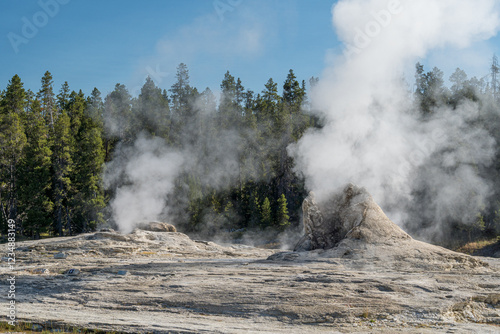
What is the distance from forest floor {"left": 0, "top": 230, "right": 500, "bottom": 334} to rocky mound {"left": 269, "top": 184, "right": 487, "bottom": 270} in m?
0.08

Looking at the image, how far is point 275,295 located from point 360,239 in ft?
19.7

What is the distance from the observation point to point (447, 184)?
40719 millimetres

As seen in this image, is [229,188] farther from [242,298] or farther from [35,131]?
[242,298]

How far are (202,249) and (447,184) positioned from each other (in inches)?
1129

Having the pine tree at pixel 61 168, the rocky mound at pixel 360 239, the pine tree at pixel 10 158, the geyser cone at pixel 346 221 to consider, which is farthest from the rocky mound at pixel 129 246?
the pine tree at pixel 10 158

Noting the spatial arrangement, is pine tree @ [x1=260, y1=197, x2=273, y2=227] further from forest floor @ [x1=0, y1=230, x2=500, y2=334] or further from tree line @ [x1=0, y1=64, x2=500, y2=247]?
forest floor @ [x1=0, y1=230, x2=500, y2=334]

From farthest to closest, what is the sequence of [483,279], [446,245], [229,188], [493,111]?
[229,188], [493,111], [446,245], [483,279]

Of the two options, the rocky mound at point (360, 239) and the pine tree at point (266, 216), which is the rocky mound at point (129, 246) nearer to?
the rocky mound at point (360, 239)

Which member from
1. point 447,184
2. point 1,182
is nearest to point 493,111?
point 447,184

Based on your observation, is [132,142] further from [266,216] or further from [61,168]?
[266,216]

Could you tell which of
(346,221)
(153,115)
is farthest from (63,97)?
(346,221)

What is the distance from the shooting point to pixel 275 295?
1134 centimetres

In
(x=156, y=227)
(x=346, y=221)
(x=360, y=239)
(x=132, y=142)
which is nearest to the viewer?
(x=360, y=239)

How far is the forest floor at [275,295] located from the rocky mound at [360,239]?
77mm
